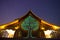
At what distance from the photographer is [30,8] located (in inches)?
147

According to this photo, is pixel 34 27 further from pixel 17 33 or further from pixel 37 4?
pixel 37 4

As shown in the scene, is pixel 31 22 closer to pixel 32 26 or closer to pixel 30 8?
pixel 32 26

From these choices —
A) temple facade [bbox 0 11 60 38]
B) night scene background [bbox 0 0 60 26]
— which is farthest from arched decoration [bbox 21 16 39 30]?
night scene background [bbox 0 0 60 26]

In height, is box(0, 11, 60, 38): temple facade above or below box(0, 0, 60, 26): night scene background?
below

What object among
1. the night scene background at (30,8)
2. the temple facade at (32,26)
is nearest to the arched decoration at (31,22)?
the temple facade at (32,26)

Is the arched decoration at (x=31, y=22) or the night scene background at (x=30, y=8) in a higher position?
the night scene background at (x=30, y=8)

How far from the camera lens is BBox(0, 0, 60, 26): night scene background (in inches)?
145

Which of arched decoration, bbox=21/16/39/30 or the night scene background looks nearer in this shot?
arched decoration, bbox=21/16/39/30

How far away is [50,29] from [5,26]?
3.66 ft

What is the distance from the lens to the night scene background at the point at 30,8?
3.70m

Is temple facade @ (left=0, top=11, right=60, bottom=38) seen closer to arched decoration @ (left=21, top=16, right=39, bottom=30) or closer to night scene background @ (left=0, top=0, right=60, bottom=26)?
arched decoration @ (left=21, top=16, right=39, bottom=30)

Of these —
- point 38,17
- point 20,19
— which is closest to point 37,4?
point 38,17

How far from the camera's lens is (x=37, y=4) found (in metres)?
3.76

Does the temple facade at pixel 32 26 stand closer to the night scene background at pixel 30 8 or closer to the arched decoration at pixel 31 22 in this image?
the arched decoration at pixel 31 22
